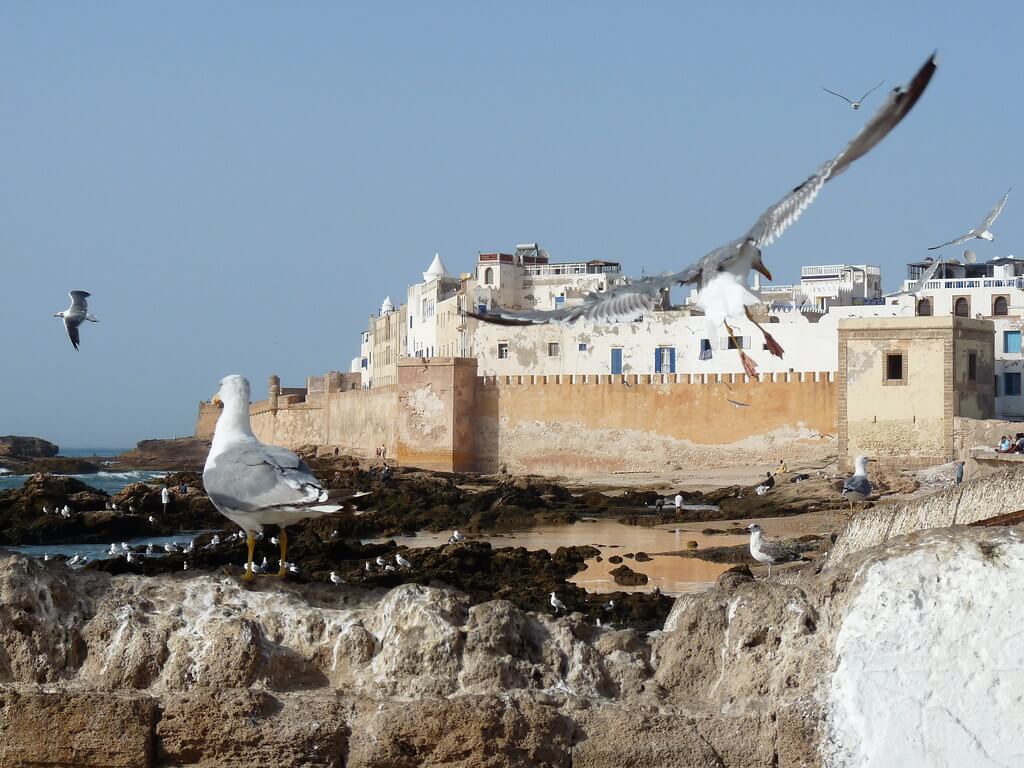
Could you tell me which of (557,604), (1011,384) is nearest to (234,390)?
(557,604)

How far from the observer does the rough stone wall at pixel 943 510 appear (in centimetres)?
628

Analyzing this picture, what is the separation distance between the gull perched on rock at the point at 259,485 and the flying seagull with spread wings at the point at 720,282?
1102 millimetres

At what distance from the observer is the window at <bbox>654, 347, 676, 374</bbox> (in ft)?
133

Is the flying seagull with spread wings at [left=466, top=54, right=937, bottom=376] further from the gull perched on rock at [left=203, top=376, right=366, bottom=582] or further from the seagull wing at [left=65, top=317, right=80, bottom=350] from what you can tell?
the seagull wing at [left=65, top=317, right=80, bottom=350]

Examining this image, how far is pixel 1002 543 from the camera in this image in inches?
170

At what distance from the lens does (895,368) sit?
30.2m

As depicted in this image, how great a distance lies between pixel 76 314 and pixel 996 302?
3967 cm

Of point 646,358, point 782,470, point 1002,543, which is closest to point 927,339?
point 782,470

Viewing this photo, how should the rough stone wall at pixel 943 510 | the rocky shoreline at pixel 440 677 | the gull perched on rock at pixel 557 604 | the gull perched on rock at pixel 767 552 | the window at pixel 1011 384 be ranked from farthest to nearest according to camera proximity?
the window at pixel 1011 384, the gull perched on rock at pixel 767 552, the gull perched on rock at pixel 557 604, the rough stone wall at pixel 943 510, the rocky shoreline at pixel 440 677

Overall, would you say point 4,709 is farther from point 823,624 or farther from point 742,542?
point 742,542

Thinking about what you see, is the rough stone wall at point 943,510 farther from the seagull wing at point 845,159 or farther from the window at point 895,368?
Result: the window at point 895,368

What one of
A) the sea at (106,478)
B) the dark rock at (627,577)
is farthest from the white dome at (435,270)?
the dark rock at (627,577)

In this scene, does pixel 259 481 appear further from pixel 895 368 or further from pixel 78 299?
pixel 895 368

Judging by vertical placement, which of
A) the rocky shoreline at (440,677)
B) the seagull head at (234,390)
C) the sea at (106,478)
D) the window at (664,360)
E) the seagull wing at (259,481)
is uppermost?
the window at (664,360)
